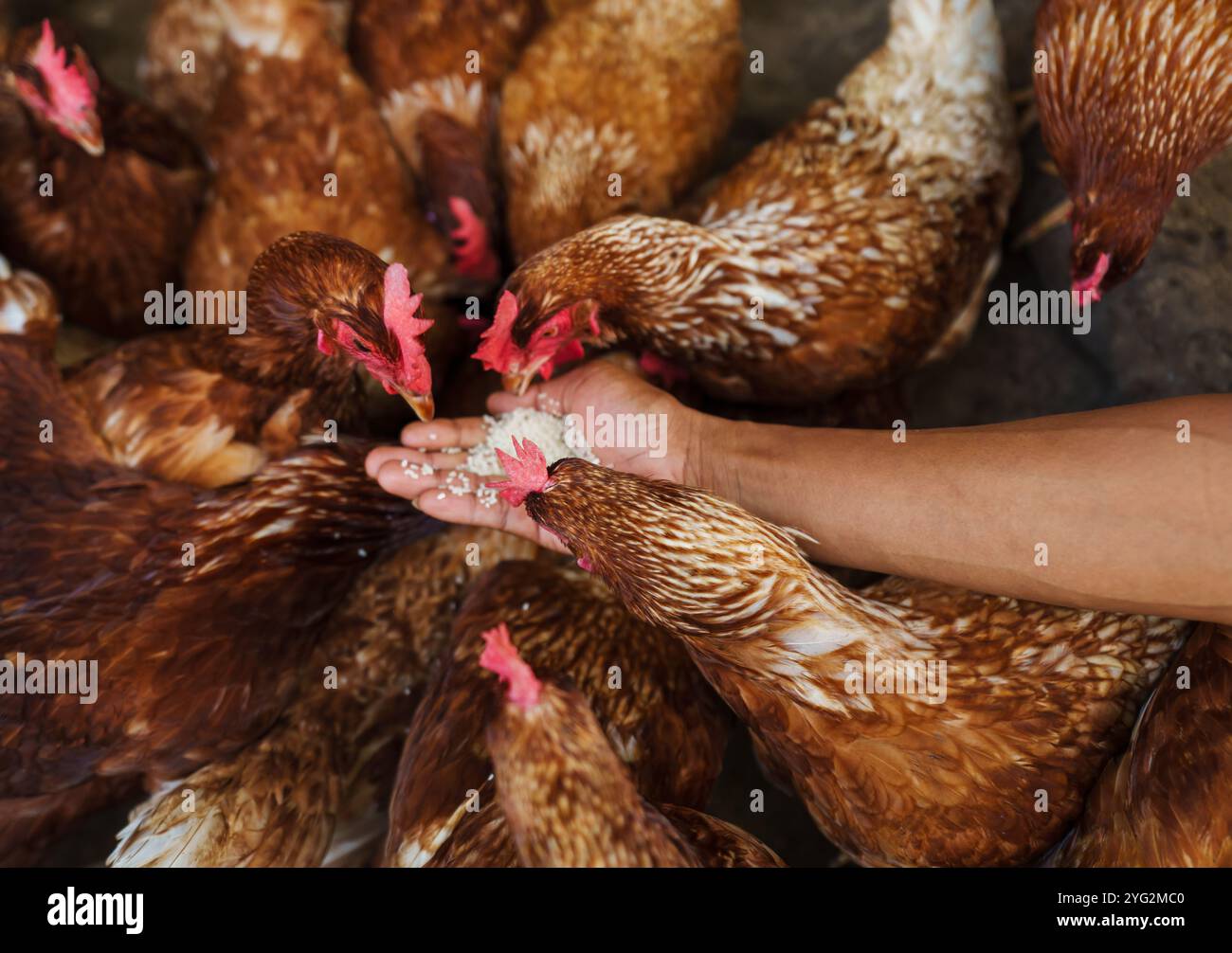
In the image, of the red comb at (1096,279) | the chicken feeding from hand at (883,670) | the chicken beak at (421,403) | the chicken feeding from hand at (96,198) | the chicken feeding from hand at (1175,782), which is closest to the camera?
the chicken feeding from hand at (1175,782)

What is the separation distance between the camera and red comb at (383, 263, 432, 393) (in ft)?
4.80

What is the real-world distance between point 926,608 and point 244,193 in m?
1.70

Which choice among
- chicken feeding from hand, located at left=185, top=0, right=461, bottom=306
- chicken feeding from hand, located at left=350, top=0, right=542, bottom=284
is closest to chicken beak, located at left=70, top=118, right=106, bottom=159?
chicken feeding from hand, located at left=185, top=0, right=461, bottom=306

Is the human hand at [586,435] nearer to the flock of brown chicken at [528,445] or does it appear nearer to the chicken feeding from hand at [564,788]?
the flock of brown chicken at [528,445]

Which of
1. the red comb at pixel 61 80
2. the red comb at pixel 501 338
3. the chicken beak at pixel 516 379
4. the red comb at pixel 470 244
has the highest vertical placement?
the red comb at pixel 61 80

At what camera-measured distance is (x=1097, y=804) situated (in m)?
1.43

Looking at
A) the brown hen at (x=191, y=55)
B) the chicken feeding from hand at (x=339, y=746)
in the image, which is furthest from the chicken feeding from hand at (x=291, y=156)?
the chicken feeding from hand at (x=339, y=746)

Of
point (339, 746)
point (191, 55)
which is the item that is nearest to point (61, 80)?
point (191, 55)

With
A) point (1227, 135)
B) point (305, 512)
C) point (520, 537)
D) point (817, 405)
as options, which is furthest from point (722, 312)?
point (1227, 135)

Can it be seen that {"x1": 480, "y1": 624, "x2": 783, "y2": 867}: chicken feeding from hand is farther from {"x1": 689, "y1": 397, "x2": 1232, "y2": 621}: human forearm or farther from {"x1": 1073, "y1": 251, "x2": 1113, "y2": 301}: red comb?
{"x1": 1073, "y1": 251, "x2": 1113, "y2": 301}: red comb

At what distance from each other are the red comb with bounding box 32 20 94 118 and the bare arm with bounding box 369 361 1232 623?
1.01 metres

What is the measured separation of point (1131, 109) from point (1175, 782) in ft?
4.20

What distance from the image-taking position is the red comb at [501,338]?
1.60 metres

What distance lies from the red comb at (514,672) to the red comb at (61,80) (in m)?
1.51
